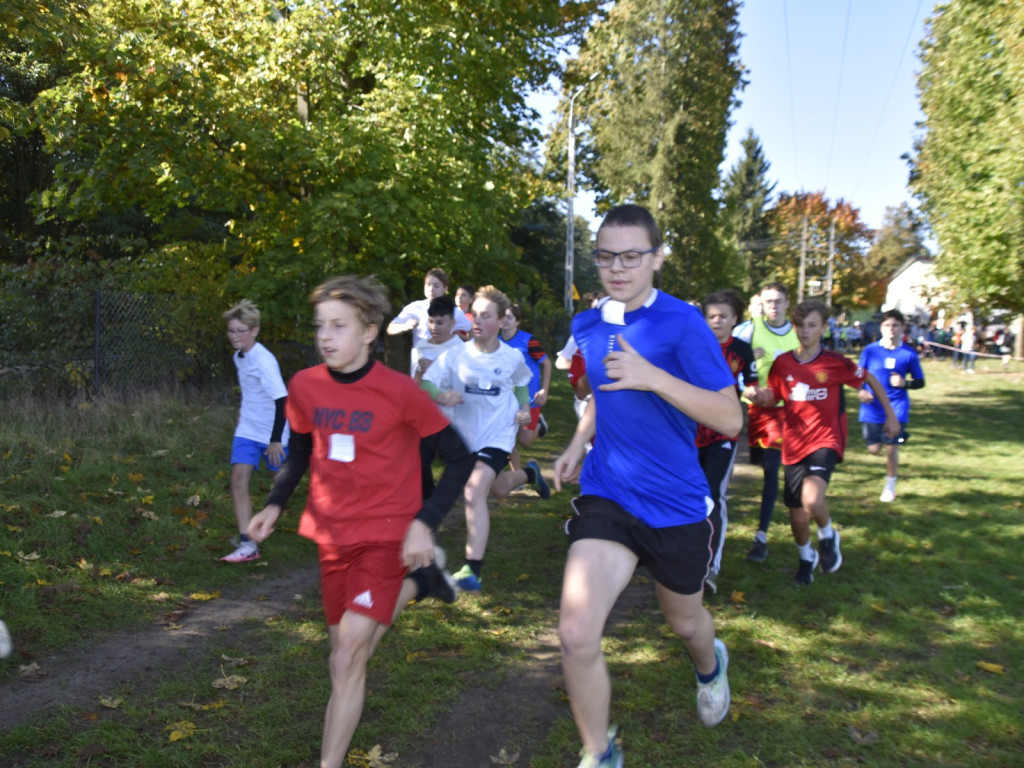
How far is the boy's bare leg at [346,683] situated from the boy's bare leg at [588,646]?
76 cm

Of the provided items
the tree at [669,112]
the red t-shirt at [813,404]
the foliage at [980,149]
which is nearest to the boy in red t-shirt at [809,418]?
the red t-shirt at [813,404]

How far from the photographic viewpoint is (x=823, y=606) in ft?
19.6

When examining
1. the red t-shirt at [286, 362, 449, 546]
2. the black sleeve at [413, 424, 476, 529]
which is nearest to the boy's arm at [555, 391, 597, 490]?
the black sleeve at [413, 424, 476, 529]

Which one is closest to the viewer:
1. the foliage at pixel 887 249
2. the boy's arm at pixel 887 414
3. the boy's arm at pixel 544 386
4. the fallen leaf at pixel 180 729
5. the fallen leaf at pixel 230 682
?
the fallen leaf at pixel 180 729

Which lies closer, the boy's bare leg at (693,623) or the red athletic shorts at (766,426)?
the boy's bare leg at (693,623)

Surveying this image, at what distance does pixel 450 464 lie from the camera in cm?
362

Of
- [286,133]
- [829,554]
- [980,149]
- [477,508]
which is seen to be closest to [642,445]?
[477,508]

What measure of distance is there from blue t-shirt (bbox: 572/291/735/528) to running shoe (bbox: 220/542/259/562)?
4.07 m

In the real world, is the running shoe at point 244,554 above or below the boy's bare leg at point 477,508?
below

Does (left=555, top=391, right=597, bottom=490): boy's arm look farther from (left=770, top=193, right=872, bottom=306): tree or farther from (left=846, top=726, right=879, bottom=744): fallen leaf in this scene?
(left=770, top=193, right=872, bottom=306): tree

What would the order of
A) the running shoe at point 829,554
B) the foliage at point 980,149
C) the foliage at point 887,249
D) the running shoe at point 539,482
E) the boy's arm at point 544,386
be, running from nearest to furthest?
the running shoe at point 829,554
the boy's arm at point 544,386
the running shoe at point 539,482
the foliage at point 980,149
the foliage at point 887,249

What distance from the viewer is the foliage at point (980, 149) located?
1380cm

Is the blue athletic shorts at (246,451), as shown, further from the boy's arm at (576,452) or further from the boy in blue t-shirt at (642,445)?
the boy in blue t-shirt at (642,445)

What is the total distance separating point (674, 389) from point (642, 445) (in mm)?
395
